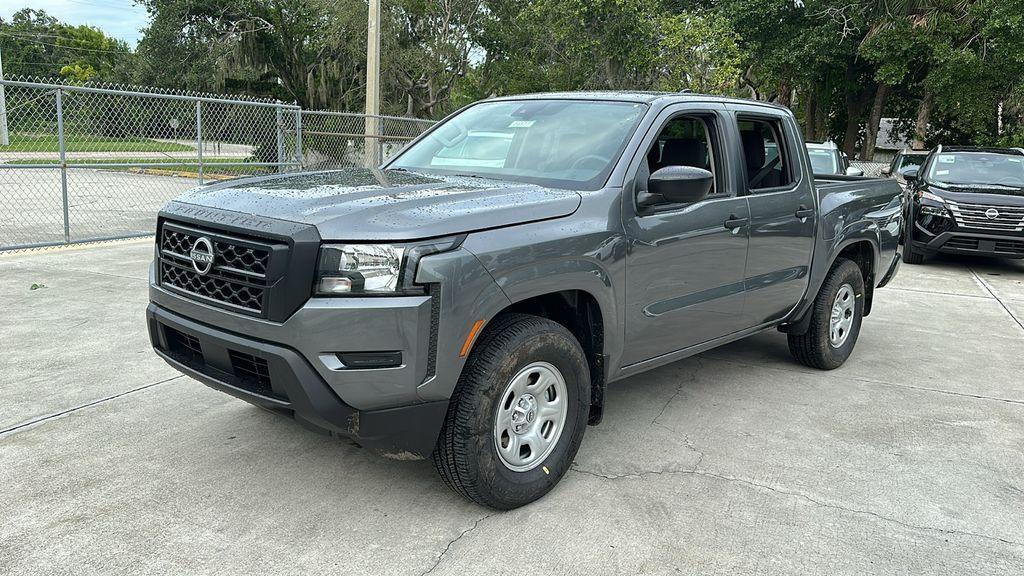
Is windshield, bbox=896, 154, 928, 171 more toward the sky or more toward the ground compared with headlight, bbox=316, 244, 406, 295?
more toward the sky

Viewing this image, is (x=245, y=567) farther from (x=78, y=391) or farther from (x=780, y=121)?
(x=780, y=121)

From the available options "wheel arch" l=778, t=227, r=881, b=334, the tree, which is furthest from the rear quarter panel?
the tree

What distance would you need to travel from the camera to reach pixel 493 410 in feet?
10.7

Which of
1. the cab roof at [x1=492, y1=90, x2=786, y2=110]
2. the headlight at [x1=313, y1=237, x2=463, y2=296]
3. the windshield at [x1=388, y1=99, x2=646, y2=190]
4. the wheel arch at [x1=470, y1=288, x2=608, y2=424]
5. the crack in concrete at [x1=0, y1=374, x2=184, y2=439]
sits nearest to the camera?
the headlight at [x1=313, y1=237, x2=463, y2=296]

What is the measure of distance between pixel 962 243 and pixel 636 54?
41.3ft

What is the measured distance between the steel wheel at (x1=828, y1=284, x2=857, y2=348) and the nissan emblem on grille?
4316mm

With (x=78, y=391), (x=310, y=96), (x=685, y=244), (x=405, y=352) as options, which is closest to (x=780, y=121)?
(x=685, y=244)

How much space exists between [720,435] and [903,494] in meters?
0.99

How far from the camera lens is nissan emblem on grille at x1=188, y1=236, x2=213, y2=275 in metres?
3.23

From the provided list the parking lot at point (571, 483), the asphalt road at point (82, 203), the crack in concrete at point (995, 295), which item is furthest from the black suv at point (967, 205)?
the asphalt road at point (82, 203)

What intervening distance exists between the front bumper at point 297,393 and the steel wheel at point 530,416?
378 mm

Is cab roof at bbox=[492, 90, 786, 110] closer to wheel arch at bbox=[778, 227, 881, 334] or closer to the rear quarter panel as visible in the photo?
the rear quarter panel

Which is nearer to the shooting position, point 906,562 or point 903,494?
point 906,562

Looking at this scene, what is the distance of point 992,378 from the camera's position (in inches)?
230
